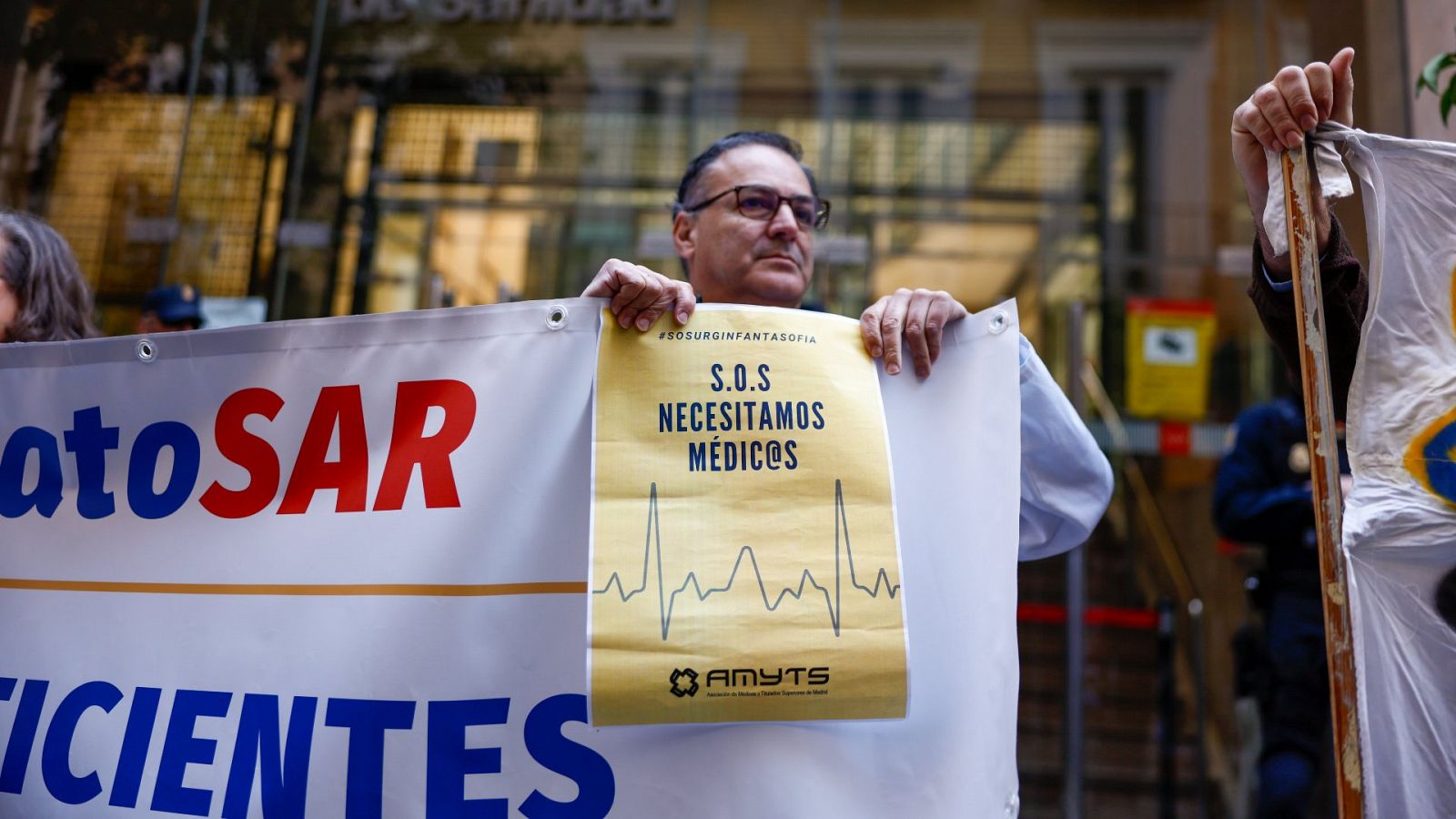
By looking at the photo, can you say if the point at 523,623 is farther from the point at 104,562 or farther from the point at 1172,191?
the point at 1172,191

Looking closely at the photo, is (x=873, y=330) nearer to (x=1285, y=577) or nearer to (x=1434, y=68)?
(x=1434, y=68)

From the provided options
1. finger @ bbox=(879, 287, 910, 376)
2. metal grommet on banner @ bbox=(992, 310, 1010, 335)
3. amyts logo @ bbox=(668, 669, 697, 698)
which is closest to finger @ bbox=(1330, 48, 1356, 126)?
metal grommet on banner @ bbox=(992, 310, 1010, 335)

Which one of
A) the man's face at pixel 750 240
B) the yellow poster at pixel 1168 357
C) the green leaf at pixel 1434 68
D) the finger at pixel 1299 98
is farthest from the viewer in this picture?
the yellow poster at pixel 1168 357

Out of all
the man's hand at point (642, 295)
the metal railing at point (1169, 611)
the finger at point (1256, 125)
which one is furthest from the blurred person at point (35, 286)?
the metal railing at point (1169, 611)

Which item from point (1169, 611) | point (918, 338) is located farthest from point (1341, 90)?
point (1169, 611)

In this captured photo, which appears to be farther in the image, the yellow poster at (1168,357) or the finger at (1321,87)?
the yellow poster at (1168,357)

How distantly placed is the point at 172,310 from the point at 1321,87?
454 centimetres

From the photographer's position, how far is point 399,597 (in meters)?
1.50

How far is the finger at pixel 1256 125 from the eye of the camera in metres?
1.41

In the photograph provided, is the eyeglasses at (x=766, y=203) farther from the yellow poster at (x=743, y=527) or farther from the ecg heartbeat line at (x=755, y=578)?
the ecg heartbeat line at (x=755, y=578)

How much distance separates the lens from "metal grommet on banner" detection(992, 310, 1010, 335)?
1.54 m

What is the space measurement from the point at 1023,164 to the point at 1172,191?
0.87 metres

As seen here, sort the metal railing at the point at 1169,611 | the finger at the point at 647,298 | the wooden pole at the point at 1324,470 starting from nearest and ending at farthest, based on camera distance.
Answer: the wooden pole at the point at 1324,470
the finger at the point at 647,298
the metal railing at the point at 1169,611

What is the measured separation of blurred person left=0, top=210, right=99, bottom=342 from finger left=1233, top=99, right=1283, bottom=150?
194 cm
